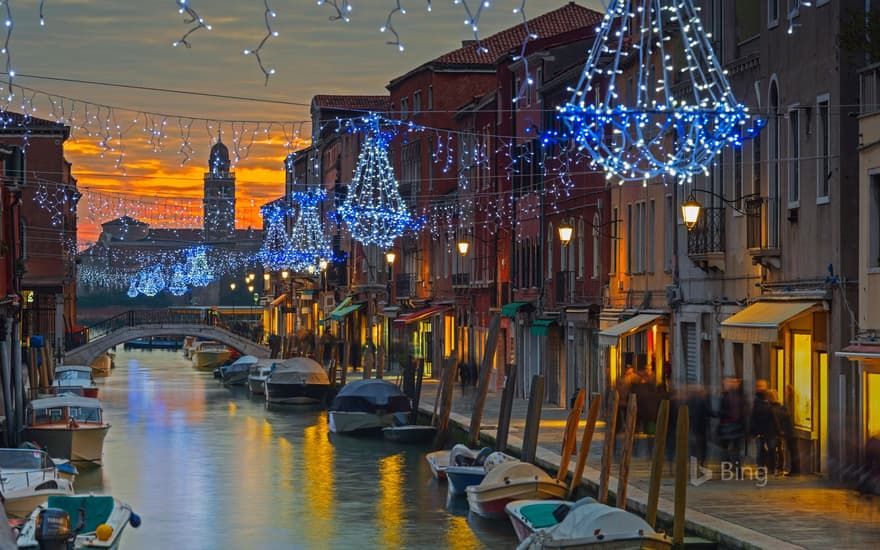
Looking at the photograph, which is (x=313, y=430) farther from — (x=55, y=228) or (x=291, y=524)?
(x=55, y=228)

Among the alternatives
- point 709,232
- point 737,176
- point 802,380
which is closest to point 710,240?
point 709,232

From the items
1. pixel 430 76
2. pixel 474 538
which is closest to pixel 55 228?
pixel 430 76

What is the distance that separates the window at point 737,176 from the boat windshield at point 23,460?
11.8 metres

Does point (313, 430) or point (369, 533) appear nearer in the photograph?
point (369, 533)

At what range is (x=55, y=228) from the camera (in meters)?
70.7

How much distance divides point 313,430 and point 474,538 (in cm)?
2220

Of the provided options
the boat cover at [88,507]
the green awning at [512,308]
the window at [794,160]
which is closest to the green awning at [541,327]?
the green awning at [512,308]

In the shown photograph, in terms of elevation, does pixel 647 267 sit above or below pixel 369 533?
above

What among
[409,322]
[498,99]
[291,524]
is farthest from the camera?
[409,322]

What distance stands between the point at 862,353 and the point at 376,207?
3777cm

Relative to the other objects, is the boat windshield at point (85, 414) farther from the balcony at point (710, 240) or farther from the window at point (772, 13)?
the window at point (772, 13)

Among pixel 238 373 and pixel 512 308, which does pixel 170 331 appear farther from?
pixel 512 308

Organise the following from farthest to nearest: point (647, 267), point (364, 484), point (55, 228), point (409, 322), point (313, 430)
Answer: point (55, 228)
point (409, 322)
point (313, 430)
point (647, 267)
point (364, 484)

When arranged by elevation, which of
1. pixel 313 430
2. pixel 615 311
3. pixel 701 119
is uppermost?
pixel 701 119
